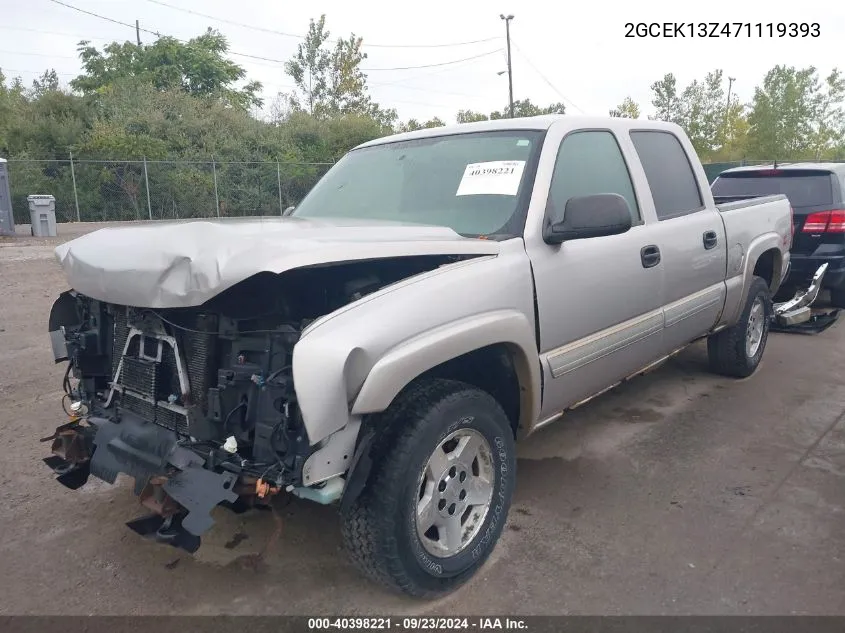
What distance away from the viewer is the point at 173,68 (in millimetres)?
32344

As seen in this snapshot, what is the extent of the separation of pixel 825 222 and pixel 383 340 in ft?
21.7

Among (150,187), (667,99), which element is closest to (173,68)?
(150,187)

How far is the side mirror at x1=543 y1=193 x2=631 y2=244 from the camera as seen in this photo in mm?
2936

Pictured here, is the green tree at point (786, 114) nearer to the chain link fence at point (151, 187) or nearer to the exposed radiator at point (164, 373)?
the chain link fence at point (151, 187)

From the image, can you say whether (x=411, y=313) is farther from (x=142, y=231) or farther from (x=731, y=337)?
(x=731, y=337)

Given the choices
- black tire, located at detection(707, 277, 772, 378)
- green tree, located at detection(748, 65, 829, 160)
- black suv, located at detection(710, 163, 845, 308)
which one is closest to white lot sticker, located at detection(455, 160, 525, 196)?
black tire, located at detection(707, 277, 772, 378)

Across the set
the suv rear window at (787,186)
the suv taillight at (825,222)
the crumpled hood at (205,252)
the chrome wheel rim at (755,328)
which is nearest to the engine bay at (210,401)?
the crumpled hood at (205,252)

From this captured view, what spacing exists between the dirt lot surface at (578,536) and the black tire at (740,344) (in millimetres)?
604

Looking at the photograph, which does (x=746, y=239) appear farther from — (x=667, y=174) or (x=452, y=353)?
(x=452, y=353)

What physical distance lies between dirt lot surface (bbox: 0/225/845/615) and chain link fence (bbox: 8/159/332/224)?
756 inches

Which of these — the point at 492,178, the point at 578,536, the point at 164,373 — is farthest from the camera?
the point at 492,178

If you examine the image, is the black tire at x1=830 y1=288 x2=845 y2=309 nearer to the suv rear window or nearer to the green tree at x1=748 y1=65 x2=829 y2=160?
the suv rear window

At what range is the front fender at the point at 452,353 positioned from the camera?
2283 millimetres

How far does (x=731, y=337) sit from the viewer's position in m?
5.27
